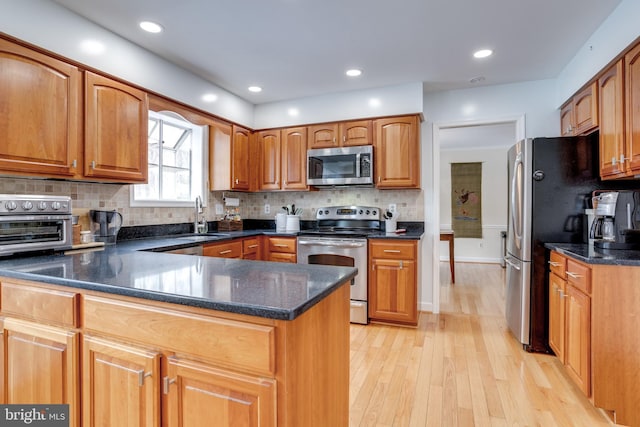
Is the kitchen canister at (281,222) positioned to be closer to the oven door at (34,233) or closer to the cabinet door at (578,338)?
the oven door at (34,233)

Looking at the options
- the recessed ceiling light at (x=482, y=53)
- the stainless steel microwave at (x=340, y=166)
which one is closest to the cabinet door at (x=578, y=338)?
the recessed ceiling light at (x=482, y=53)

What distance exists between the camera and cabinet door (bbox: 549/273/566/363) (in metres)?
2.31

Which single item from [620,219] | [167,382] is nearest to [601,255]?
[620,219]

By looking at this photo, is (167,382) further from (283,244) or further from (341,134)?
(341,134)

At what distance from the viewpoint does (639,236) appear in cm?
212

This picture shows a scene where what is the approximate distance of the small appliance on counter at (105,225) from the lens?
2.47m

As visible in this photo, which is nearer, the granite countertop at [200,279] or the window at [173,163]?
the granite countertop at [200,279]

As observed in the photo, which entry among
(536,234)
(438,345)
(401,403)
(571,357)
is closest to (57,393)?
(401,403)

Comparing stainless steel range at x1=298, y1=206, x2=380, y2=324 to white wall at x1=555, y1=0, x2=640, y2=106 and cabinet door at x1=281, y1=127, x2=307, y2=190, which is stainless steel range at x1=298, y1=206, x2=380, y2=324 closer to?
cabinet door at x1=281, y1=127, x2=307, y2=190

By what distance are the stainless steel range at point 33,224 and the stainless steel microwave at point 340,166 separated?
232 cm

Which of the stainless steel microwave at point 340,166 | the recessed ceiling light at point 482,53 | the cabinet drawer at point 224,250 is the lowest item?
the cabinet drawer at point 224,250

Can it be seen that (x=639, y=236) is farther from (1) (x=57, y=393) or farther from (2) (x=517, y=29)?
(1) (x=57, y=393)

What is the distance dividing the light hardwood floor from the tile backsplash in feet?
4.28

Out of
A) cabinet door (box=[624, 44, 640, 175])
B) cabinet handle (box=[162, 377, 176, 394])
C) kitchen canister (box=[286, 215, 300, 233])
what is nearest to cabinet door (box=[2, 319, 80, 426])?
cabinet handle (box=[162, 377, 176, 394])
